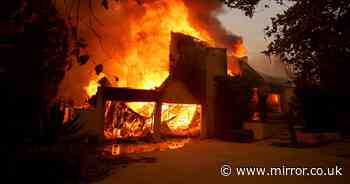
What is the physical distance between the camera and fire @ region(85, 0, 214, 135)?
25.3 m

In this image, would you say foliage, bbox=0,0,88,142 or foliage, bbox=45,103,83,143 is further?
foliage, bbox=45,103,83,143

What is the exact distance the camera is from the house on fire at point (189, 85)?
16.8 m

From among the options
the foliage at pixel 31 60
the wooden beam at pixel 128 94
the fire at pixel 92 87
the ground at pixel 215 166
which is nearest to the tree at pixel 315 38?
the ground at pixel 215 166

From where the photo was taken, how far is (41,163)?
5.76 m

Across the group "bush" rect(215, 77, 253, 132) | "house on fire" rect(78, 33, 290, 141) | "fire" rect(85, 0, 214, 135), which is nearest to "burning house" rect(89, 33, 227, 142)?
"house on fire" rect(78, 33, 290, 141)

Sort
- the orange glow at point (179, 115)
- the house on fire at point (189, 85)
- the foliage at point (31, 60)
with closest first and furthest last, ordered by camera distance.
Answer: the foliage at point (31, 60)
the house on fire at point (189, 85)
the orange glow at point (179, 115)

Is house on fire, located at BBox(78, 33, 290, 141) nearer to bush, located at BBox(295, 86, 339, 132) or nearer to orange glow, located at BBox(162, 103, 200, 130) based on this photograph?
orange glow, located at BBox(162, 103, 200, 130)

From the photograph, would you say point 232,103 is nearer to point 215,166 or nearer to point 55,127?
point 215,166

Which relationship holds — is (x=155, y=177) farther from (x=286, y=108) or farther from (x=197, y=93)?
(x=286, y=108)

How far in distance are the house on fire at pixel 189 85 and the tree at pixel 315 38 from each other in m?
9.91

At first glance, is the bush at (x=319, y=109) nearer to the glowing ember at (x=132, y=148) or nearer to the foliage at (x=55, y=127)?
the glowing ember at (x=132, y=148)

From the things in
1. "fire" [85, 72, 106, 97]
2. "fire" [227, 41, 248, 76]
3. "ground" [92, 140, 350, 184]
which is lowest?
"ground" [92, 140, 350, 184]

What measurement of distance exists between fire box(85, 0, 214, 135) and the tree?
53.4 feet

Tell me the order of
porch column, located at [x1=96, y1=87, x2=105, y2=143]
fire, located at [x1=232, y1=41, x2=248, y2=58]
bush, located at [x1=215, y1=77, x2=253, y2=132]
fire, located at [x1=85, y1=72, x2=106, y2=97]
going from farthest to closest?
fire, located at [x1=232, y1=41, x2=248, y2=58] → fire, located at [x1=85, y1=72, x2=106, y2=97] → bush, located at [x1=215, y1=77, x2=253, y2=132] → porch column, located at [x1=96, y1=87, x2=105, y2=143]
